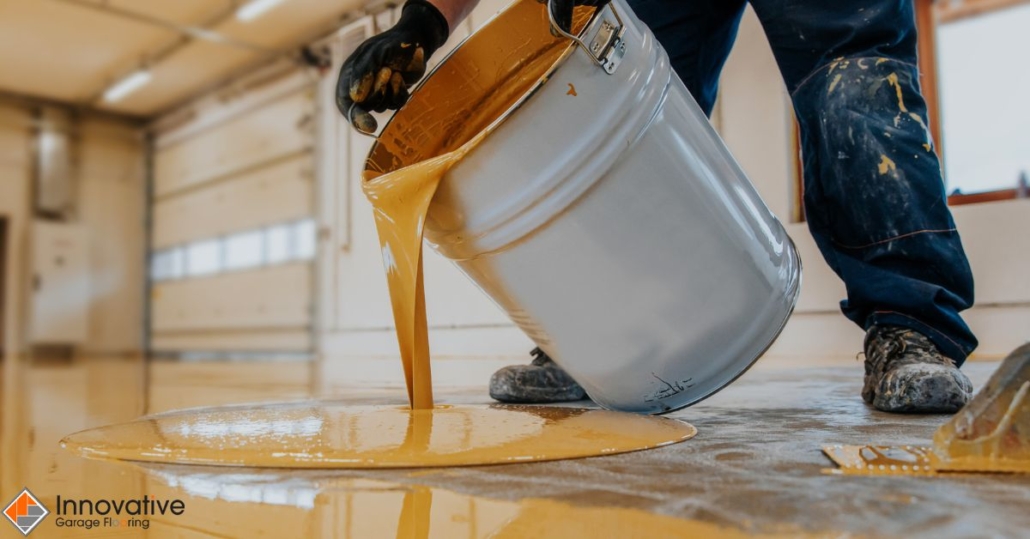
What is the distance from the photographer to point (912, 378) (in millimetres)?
1163

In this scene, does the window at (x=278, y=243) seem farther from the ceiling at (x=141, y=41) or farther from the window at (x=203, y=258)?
the ceiling at (x=141, y=41)

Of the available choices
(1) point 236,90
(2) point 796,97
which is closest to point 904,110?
(2) point 796,97

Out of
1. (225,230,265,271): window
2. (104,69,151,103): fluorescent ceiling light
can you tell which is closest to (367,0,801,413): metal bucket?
(225,230,265,271): window

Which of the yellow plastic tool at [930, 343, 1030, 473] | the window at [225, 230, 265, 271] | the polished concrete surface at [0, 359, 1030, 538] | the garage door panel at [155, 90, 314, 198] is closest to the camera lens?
the polished concrete surface at [0, 359, 1030, 538]

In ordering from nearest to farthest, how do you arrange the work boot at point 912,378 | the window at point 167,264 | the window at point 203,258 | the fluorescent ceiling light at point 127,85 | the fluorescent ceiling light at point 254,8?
the work boot at point 912,378, the fluorescent ceiling light at point 254,8, the fluorescent ceiling light at point 127,85, the window at point 203,258, the window at point 167,264

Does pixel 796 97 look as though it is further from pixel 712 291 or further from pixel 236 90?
pixel 236 90

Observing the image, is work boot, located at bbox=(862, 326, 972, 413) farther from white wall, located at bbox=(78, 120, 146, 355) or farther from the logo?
white wall, located at bbox=(78, 120, 146, 355)

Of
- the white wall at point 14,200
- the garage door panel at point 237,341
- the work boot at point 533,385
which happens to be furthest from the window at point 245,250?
the work boot at point 533,385

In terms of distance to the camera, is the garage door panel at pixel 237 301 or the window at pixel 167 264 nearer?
the garage door panel at pixel 237 301

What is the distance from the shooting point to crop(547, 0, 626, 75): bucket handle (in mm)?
950

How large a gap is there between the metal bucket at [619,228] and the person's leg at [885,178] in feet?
1.02

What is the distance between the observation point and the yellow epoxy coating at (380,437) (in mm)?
779

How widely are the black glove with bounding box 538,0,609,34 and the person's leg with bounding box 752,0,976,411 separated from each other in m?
0.59

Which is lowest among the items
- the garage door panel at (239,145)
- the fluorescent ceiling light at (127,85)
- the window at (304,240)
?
the window at (304,240)
